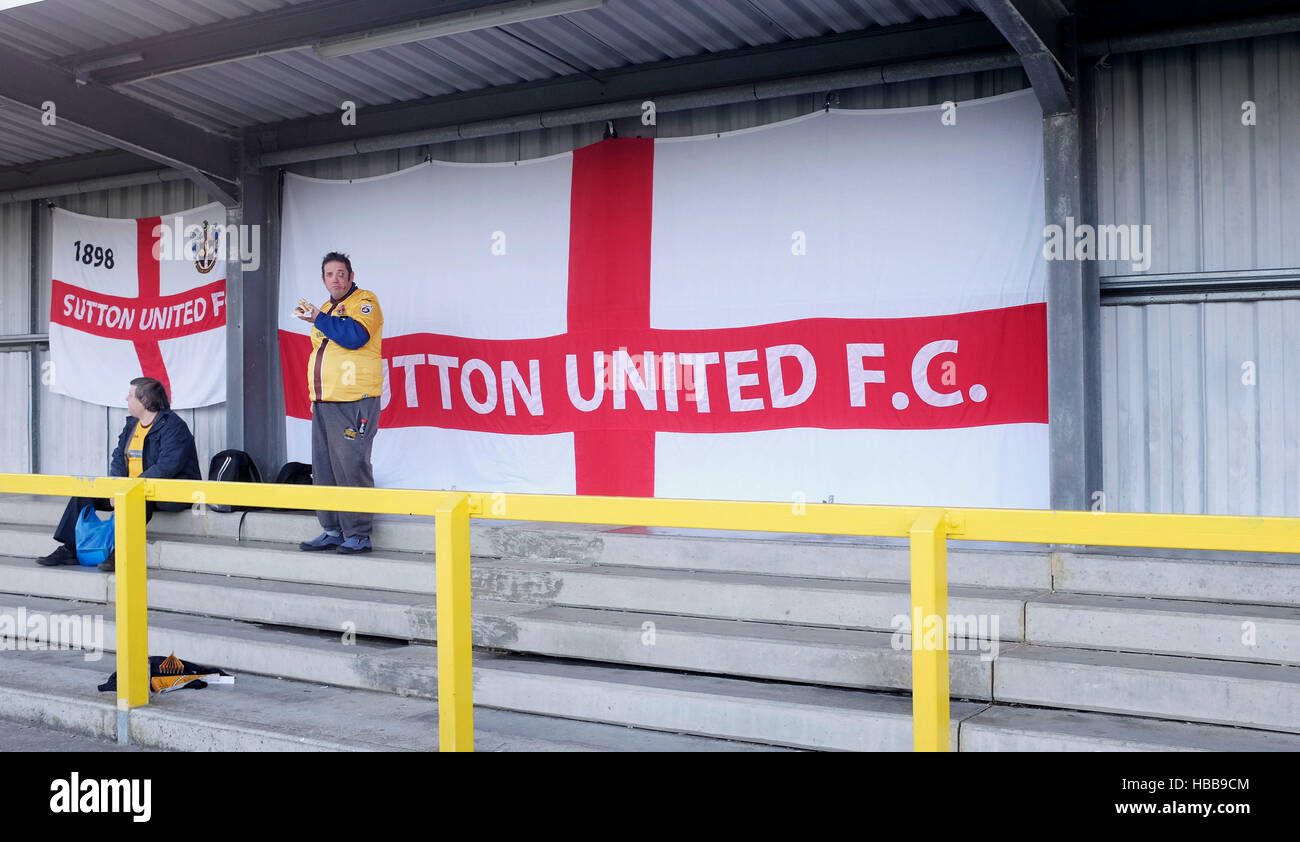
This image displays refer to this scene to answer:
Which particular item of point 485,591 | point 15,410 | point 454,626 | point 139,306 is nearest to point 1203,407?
point 485,591

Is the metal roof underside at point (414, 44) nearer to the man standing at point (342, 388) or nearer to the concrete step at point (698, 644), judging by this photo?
the man standing at point (342, 388)

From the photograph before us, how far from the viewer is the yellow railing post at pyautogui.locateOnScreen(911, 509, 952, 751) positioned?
2770 millimetres

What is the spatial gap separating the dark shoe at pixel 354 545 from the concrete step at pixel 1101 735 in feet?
12.6

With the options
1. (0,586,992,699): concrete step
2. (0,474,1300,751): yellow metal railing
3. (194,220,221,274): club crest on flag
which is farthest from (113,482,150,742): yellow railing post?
(194,220,221,274): club crest on flag

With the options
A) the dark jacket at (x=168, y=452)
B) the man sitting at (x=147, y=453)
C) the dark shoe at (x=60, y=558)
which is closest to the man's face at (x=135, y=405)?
the man sitting at (x=147, y=453)

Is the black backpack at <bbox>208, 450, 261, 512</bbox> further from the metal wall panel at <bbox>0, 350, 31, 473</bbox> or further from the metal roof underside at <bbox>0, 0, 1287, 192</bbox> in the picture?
the metal wall panel at <bbox>0, 350, 31, 473</bbox>

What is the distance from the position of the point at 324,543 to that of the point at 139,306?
447cm

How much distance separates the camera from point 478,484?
818 cm

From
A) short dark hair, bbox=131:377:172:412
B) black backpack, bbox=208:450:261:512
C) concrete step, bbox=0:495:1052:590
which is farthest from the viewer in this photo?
black backpack, bbox=208:450:261:512

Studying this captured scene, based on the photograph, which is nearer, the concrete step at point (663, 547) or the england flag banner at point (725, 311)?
the concrete step at point (663, 547)

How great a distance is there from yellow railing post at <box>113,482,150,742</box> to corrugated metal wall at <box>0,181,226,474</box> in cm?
523

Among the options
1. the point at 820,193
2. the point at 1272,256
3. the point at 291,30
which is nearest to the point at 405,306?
the point at 291,30

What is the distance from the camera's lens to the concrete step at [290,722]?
4184mm
